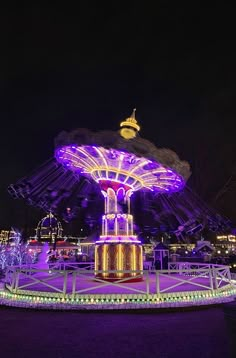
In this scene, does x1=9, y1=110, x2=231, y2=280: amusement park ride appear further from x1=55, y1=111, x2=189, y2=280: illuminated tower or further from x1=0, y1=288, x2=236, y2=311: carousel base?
x1=0, y1=288, x2=236, y2=311: carousel base

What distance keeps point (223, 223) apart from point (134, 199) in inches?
528

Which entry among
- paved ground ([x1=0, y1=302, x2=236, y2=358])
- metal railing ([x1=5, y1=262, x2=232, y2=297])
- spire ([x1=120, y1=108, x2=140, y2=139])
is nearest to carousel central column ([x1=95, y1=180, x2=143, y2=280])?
metal railing ([x1=5, y1=262, x2=232, y2=297])

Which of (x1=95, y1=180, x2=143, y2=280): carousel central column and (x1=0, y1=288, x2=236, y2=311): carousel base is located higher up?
(x1=95, y1=180, x2=143, y2=280): carousel central column

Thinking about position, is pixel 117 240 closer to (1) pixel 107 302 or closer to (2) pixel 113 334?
(1) pixel 107 302

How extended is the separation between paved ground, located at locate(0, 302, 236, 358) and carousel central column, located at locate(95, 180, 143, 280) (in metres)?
4.78

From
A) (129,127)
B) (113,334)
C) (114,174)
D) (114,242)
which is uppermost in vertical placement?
(129,127)

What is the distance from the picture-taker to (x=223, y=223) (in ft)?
75.9

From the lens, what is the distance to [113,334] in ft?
22.4

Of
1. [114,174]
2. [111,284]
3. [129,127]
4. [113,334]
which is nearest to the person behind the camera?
[113,334]

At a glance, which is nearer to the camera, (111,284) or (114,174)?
(111,284)

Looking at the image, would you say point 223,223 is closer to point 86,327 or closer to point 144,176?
point 144,176

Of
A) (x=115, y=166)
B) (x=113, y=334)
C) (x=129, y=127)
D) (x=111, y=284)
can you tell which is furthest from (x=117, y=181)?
(x=113, y=334)

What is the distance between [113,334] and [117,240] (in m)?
7.18

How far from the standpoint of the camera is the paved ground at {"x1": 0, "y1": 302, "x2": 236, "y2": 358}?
565 centimetres
